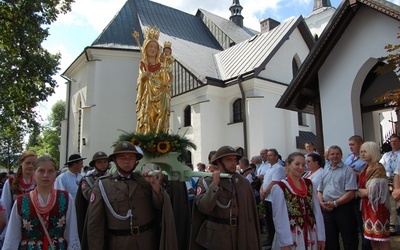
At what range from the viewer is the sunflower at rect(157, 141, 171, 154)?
6309 mm

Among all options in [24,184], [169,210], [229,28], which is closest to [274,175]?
[169,210]

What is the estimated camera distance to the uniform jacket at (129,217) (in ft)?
10.8

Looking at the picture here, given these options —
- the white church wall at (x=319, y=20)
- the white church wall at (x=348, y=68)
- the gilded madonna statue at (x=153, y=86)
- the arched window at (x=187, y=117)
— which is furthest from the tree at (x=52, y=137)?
the white church wall at (x=348, y=68)

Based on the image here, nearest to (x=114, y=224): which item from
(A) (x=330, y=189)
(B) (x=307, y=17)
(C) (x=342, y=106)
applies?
(A) (x=330, y=189)

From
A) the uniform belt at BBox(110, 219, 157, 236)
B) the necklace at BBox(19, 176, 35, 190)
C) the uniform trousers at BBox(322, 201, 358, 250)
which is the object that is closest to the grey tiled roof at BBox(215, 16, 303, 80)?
the uniform trousers at BBox(322, 201, 358, 250)

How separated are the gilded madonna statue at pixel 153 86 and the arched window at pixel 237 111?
10933mm

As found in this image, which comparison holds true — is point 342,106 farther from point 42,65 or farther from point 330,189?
point 42,65

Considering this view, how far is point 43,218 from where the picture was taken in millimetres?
3084

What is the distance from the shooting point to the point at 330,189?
17.4 ft

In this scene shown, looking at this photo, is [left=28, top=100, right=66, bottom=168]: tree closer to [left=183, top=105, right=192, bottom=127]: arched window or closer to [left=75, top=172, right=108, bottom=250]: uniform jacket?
[left=183, top=105, right=192, bottom=127]: arched window

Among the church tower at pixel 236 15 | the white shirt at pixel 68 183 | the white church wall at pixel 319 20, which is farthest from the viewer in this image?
the white church wall at pixel 319 20

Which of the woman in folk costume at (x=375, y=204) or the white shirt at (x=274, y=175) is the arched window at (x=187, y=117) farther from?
the woman in folk costume at (x=375, y=204)

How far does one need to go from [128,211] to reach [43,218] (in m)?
0.76

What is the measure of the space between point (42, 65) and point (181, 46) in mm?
10225
